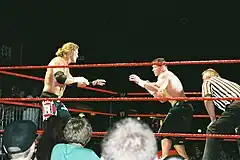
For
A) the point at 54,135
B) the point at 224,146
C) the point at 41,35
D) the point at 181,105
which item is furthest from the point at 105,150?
the point at 41,35

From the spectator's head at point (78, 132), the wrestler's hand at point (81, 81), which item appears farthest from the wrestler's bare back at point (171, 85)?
the spectator's head at point (78, 132)

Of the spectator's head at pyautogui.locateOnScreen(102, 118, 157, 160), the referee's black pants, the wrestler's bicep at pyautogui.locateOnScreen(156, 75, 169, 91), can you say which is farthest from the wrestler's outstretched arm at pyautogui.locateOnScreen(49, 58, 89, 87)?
the spectator's head at pyautogui.locateOnScreen(102, 118, 157, 160)

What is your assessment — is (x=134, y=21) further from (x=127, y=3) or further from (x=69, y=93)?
(x=69, y=93)

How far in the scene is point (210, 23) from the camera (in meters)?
11.5

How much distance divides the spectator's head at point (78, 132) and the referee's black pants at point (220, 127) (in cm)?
192

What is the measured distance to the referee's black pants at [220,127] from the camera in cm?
480

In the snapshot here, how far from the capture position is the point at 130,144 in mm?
2494

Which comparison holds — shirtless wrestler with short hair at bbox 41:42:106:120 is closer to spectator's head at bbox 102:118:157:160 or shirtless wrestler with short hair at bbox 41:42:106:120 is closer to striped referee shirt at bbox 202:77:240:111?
striped referee shirt at bbox 202:77:240:111

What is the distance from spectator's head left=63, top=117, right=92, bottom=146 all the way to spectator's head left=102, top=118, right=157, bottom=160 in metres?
0.54

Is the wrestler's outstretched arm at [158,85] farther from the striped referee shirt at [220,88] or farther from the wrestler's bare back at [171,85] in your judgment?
the striped referee shirt at [220,88]

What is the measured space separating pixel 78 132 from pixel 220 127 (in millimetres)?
2080

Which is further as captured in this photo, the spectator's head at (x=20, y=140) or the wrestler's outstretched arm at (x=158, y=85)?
the wrestler's outstretched arm at (x=158, y=85)

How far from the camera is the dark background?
11164 mm

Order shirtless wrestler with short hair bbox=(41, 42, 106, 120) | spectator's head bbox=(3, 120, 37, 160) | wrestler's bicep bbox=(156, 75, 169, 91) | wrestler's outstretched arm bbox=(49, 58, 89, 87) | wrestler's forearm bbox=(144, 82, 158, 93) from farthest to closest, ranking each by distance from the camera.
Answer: wrestler's bicep bbox=(156, 75, 169, 91)
wrestler's forearm bbox=(144, 82, 158, 93)
wrestler's outstretched arm bbox=(49, 58, 89, 87)
shirtless wrestler with short hair bbox=(41, 42, 106, 120)
spectator's head bbox=(3, 120, 37, 160)
